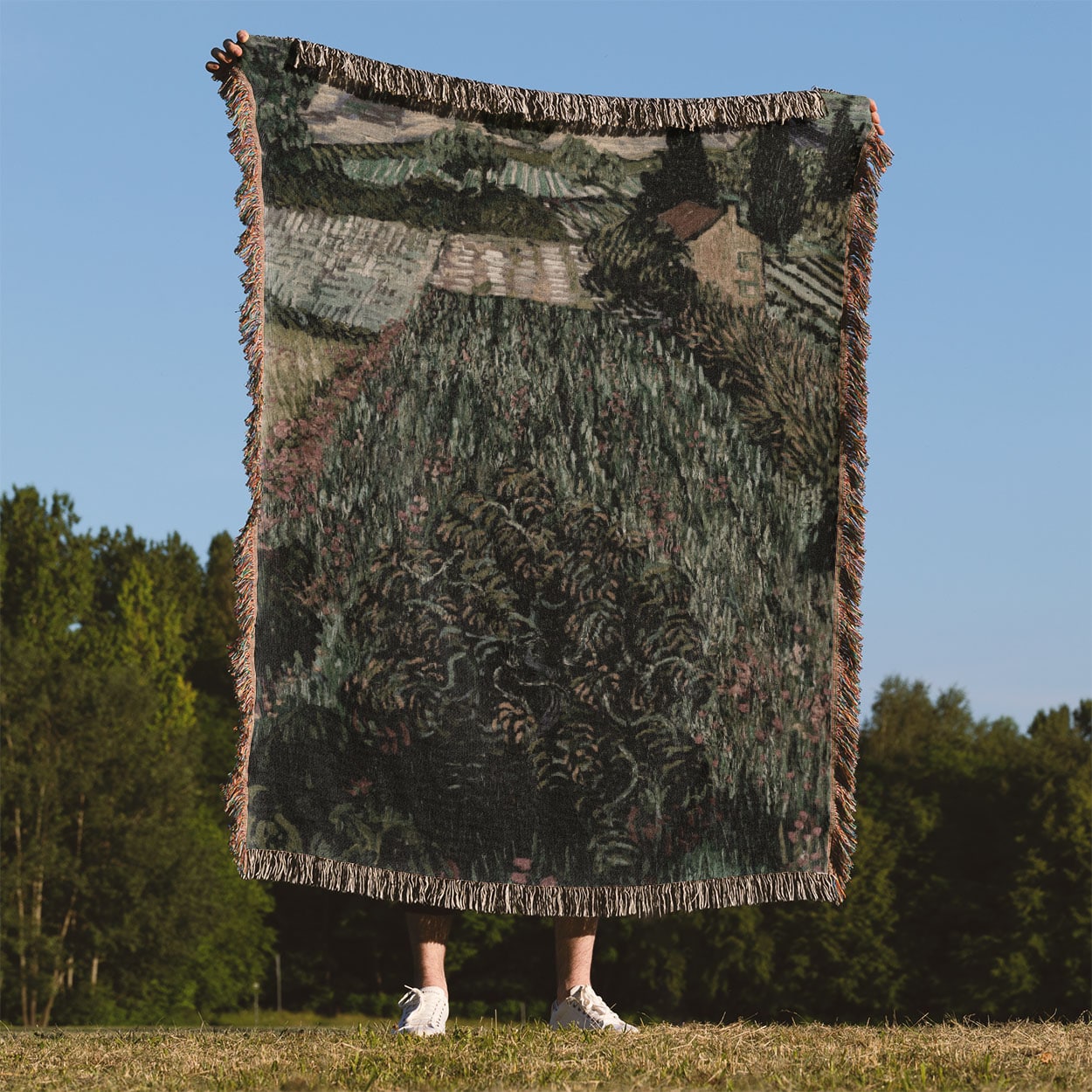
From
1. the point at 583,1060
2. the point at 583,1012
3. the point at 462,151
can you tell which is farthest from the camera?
the point at 462,151

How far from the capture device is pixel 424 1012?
4.83 m

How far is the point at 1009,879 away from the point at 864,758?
4709 millimetres

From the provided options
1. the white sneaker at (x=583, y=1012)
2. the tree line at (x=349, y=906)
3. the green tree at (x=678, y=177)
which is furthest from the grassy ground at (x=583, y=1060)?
the tree line at (x=349, y=906)

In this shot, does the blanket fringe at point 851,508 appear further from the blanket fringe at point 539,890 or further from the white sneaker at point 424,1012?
the white sneaker at point 424,1012

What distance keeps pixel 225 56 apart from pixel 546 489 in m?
1.96

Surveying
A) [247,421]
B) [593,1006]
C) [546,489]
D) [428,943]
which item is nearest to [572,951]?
[593,1006]

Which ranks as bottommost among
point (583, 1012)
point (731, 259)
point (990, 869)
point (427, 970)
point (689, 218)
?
point (990, 869)

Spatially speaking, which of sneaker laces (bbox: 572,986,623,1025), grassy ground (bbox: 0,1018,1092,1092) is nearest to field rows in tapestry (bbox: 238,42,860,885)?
sneaker laces (bbox: 572,986,623,1025)

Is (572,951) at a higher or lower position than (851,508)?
lower

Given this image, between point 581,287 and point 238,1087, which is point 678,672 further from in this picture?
point 238,1087

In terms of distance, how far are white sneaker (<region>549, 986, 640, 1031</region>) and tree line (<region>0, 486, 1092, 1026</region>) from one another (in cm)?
2354

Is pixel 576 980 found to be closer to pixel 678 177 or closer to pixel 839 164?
pixel 678 177

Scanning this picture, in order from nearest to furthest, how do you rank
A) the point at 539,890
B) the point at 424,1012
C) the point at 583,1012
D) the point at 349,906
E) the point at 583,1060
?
the point at 583,1060 < the point at 424,1012 < the point at 583,1012 < the point at 539,890 < the point at 349,906

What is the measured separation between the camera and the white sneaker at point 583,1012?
192 inches
